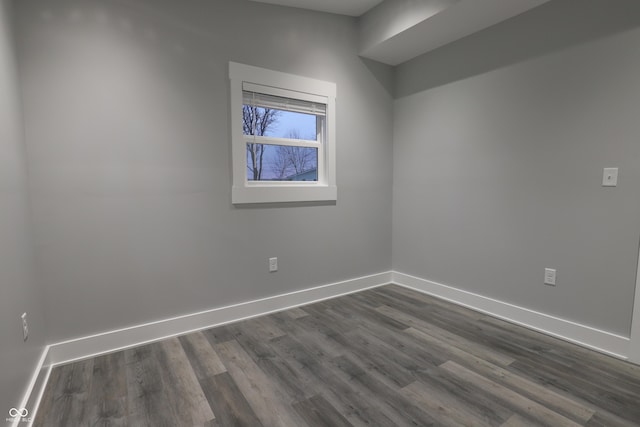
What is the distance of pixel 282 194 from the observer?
2.85 m

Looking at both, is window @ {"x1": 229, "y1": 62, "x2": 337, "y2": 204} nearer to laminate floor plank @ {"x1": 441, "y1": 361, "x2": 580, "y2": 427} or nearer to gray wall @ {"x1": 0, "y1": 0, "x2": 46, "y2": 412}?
gray wall @ {"x1": 0, "y1": 0, "x2": 46, "y2": 412}

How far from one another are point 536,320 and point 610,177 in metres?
1.17

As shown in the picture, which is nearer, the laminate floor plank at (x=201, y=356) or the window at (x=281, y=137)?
the laminate floor plank at (x=201, y=356)

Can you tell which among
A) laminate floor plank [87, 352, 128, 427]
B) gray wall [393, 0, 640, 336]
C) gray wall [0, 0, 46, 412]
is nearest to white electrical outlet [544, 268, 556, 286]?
gray wall [393, 0, 640, 336]

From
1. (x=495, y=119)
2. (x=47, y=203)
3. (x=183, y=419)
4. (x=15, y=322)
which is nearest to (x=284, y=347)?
(x=183, y=419)

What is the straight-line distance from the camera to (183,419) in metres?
1.56

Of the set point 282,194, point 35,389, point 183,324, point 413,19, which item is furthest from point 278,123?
point 35,389

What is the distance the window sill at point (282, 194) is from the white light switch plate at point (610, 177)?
6.66 ft

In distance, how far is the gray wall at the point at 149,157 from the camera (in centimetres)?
199

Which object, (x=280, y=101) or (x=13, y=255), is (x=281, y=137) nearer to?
(x=280, y=101)

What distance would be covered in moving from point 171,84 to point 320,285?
85.2 inches

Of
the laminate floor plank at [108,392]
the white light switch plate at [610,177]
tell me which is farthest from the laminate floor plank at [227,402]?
the white light switch plate at [610,177]

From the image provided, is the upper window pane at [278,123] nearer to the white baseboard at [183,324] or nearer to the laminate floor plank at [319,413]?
the white baseboard at [183,324]

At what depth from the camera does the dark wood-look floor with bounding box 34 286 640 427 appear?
61.9 inches
